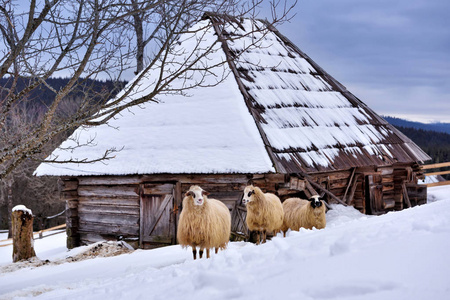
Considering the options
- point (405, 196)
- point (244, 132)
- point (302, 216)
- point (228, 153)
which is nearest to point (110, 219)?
point (228, 153)

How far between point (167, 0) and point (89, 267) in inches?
191

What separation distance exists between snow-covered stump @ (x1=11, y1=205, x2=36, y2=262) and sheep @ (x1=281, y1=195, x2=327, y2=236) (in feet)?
18.0

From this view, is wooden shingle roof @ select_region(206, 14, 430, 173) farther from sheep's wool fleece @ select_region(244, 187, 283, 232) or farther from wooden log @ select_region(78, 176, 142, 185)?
wooden log @ select_region(78, 176, 142, 185)

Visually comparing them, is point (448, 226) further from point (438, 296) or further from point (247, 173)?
point (247, 173)

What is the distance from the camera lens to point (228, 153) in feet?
32.2

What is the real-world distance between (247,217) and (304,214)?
1211mm

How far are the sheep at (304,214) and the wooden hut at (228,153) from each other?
29.8 inches

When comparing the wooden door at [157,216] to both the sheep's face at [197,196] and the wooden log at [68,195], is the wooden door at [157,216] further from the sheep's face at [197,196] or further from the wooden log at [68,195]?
the sheep's face at [197,196]

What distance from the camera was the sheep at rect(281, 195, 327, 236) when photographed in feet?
28.1

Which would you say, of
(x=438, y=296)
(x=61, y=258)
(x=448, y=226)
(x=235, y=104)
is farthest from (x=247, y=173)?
(x=438, y=296)

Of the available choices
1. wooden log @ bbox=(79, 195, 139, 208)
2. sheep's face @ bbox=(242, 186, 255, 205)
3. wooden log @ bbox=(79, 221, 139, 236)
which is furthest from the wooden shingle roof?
wooden log @ bbox=(79, 221, 139, 236)

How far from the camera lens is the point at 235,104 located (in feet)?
35.2

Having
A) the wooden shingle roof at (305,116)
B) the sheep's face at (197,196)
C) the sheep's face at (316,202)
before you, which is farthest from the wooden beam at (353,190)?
the sheep's face at (197,196)

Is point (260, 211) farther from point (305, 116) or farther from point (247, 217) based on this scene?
point (305, 116)
